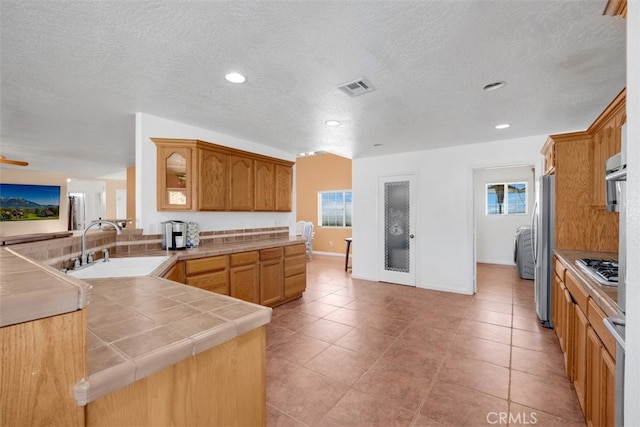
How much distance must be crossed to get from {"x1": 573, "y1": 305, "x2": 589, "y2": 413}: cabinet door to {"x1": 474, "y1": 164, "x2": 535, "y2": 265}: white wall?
522cm

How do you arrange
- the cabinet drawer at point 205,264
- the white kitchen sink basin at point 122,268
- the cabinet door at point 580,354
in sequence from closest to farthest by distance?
the cabinet door at point 580,354
the white kitchen sink basin at point 122,268
the cabinet drawer at point 205,264

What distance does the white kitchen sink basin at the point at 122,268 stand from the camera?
2.00 metres

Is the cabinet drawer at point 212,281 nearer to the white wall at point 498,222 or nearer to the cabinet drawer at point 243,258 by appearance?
the cabinet drawer at point 243,258

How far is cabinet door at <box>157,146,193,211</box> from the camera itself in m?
3.22

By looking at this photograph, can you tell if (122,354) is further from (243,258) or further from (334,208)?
(334,208)

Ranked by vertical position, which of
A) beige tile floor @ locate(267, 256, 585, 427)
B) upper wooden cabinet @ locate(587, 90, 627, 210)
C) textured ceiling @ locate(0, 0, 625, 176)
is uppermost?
textured ceiling @ locate(0, 0, 625, 176)

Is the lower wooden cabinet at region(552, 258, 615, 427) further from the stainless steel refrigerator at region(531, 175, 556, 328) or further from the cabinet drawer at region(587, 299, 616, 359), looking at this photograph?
the stainless steel refrigerator at region(531, 175, 556, 328)

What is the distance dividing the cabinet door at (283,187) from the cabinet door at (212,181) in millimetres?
996

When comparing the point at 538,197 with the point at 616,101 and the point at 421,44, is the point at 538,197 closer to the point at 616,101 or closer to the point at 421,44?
the point at 616,101

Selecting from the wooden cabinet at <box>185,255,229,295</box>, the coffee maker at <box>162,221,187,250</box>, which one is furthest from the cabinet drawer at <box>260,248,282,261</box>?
the coffee maker at <box>162,221,187,250</box>

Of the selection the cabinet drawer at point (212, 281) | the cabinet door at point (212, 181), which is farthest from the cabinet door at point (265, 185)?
the cabinet drawer at point (212, 281)

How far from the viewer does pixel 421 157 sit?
4859 mm
